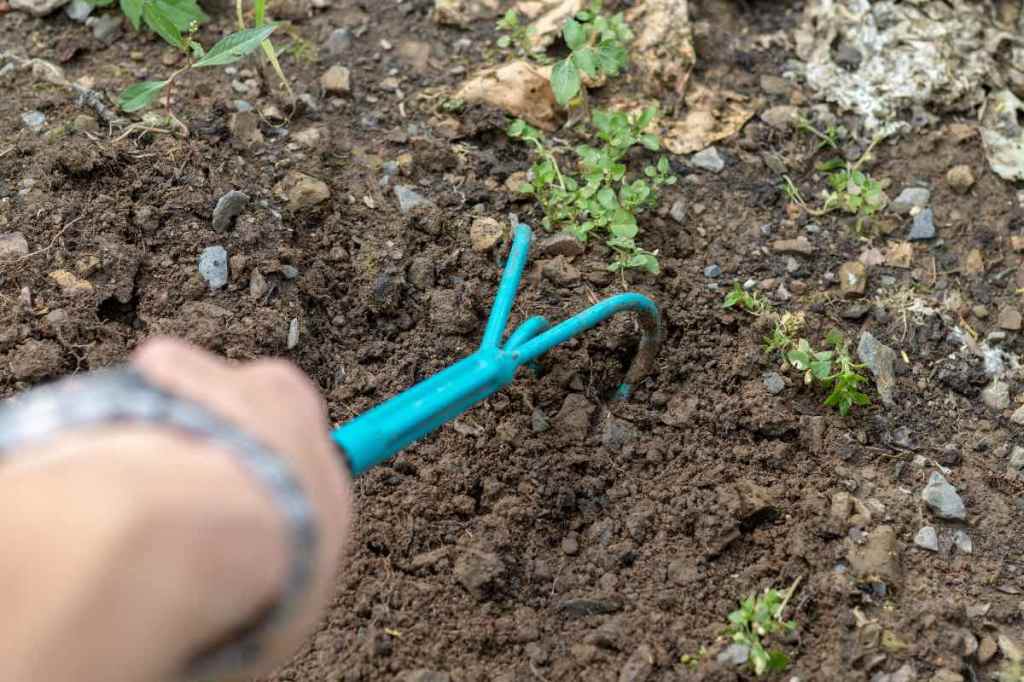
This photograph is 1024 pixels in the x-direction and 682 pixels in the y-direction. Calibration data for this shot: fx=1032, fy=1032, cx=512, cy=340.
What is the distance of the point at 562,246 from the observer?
2309 mm

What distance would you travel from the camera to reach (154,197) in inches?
87.0

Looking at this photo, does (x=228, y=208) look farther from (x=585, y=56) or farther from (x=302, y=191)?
(x=585, y=56)

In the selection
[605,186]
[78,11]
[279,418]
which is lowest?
[605,186]

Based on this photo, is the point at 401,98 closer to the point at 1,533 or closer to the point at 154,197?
the point at 154,197

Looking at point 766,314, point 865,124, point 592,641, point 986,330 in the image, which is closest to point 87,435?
point 592,641

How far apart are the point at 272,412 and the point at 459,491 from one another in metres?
1.10

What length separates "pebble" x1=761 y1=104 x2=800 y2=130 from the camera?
267cm

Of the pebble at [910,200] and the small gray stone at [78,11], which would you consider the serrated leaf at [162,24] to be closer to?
the small gray stone at [78,11]

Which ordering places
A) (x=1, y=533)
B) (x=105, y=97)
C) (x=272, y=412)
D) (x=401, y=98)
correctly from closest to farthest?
1. (x=1, y=533)
2. (x=272, y=412)
3. (x=105, y=97)
4. (x=401, y=98)

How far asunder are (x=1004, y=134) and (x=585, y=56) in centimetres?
116

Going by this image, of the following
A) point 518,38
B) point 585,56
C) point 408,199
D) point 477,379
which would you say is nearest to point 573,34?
point 585,56

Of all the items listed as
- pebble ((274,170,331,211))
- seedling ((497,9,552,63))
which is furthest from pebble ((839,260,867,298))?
pebble ((274,170,331,211))

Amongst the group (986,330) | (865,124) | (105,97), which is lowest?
(986,330)

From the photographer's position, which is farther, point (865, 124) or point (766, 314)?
point (865, 124)
